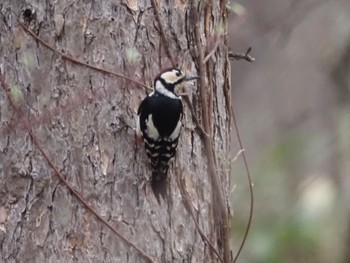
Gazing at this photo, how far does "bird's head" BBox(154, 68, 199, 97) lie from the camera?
3.29 meters

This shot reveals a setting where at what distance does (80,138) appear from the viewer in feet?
10.8

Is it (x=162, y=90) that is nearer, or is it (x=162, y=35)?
(x=162, y=90)

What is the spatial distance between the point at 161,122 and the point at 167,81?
0.47ft

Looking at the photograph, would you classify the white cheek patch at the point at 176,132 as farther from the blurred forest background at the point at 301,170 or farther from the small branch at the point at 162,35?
the blurred forest background at the point at 301,170

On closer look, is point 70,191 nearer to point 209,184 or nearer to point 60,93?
point 60,93

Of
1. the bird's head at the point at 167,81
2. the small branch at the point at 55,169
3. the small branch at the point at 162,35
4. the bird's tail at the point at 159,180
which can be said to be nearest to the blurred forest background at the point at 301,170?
the small branch at the point at 162,35

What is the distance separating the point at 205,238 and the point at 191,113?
0.45 metres

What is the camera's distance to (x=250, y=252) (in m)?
5.67

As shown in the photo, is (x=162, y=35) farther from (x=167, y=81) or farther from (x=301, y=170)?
(x=301, y=170)

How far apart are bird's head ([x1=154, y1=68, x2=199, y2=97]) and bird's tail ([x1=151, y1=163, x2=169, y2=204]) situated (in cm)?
25

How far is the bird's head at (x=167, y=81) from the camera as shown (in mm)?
3287

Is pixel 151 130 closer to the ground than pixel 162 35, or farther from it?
closer to the ground

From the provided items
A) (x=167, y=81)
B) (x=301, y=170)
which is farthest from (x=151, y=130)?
(x=301, y=170)

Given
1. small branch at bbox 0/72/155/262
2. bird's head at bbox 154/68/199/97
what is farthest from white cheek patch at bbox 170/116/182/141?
small branch at bbox 0/72/155/262
